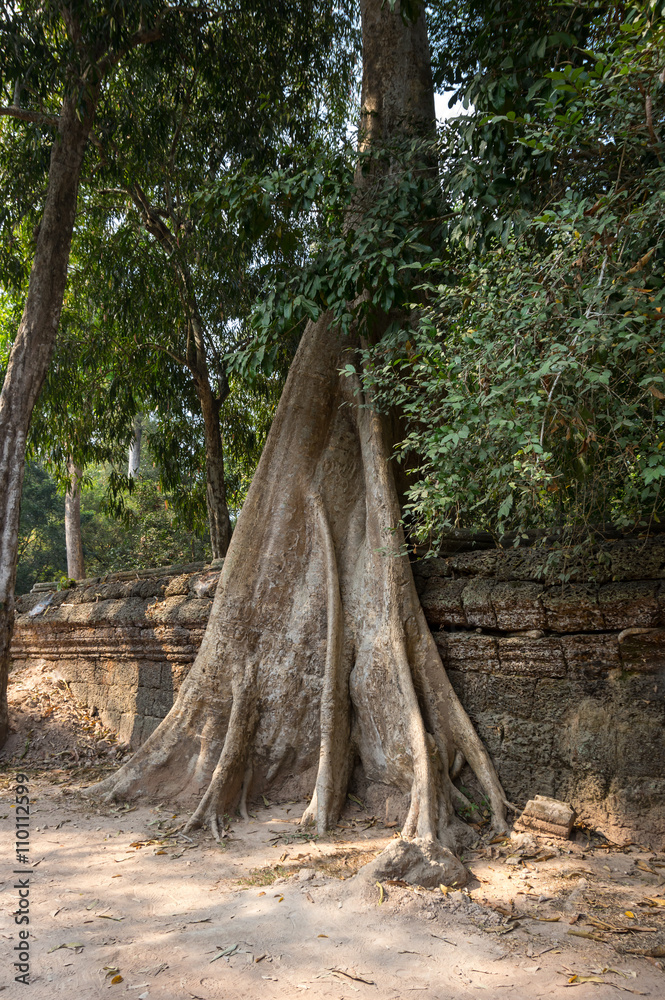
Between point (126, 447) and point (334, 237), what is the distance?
5.45 m

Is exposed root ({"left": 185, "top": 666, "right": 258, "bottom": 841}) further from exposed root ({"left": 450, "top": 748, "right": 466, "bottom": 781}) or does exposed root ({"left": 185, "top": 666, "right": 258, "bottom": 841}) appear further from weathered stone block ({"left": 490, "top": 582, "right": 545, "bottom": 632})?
weathered stone block ({"left": 490, "top": 582, "right": 545, "bottom": 632})

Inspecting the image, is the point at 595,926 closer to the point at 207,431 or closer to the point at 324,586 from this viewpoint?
the point at 324,586

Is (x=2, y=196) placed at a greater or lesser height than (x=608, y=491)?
greater

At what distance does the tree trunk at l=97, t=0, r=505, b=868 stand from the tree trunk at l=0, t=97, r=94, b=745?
2024mm

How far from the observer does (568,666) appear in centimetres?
356

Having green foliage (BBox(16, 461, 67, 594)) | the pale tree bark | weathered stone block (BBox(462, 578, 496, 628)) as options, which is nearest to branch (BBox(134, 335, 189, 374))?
the pale tree bark

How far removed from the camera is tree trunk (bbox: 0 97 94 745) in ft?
18.0

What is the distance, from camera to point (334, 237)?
427cm

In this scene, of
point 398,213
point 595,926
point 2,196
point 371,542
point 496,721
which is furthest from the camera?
point 2,196

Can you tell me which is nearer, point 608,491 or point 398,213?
point 608,491

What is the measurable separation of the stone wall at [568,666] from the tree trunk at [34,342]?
3.41 metres

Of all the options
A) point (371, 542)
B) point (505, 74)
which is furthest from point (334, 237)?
point (371, 542)

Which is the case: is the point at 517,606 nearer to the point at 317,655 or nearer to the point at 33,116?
the point at 317,655

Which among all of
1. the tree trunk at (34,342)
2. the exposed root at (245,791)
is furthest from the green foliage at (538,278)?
the tree trunk at (34,342)
